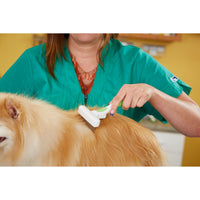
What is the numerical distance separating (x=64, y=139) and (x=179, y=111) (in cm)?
41

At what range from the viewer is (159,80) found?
79cm

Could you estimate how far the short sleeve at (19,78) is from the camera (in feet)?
2.49

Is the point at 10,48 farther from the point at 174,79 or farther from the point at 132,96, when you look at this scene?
the point at 174,79

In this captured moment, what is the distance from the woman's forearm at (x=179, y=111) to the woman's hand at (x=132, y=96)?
0.03 metres

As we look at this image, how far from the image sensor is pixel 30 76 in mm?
790

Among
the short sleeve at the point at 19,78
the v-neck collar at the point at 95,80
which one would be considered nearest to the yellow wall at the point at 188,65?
the v-neck collar at the point at 95,80

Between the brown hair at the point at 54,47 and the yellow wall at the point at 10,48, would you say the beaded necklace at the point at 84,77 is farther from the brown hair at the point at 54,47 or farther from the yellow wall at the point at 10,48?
the yellow wall at the point at 10,48

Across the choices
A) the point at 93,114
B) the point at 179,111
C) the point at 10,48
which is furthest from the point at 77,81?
the point at 179,111

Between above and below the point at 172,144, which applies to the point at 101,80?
above

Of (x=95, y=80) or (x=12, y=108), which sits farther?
(x=95, y=80)

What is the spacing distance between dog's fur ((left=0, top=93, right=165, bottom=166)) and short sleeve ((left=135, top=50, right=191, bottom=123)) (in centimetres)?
8
